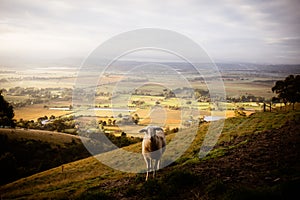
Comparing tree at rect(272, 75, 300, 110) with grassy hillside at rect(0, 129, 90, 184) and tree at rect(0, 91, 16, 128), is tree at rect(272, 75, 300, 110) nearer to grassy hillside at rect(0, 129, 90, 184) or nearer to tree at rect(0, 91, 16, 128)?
grassy hillside at rect(0, 129, 90, 184)

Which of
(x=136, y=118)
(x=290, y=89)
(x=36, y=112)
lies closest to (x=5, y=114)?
(x=36, y=112)

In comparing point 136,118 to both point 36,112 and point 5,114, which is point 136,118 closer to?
point 5,114

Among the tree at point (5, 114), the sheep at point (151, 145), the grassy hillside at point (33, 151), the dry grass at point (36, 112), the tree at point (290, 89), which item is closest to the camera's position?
the sheep at point (151, 145)

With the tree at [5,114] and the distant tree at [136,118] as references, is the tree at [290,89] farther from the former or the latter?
the tree at [5,114]

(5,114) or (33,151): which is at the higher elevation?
(5,114)

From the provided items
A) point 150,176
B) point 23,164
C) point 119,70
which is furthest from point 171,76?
point 23,164

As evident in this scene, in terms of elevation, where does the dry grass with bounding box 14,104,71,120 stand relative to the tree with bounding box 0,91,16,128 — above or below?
below

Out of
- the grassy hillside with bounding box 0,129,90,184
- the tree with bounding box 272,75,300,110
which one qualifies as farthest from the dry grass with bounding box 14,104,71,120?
the tree with bounding box 272,75,300,110

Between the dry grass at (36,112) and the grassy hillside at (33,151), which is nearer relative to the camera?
the grassy hillside at (33,151)

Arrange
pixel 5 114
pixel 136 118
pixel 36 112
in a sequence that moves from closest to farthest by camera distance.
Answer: pixel 136 118
pixel 5 114
pixel 36 112

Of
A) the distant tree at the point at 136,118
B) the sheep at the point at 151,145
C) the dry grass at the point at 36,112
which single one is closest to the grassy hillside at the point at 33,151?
the distant tree at the point at 136,118

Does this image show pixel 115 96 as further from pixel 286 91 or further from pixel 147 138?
pixel 286 91

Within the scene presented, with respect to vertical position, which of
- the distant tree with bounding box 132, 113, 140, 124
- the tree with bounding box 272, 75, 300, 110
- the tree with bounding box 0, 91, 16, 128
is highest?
the tree with bounding box 272, 75, 300, 110

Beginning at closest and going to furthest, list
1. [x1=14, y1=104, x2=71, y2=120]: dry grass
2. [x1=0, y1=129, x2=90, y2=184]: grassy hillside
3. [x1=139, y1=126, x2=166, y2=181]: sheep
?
[x1=139, y1=126, x2=166, y2=181]: sheep → [x1=0, y1=129, x2=90, y2=184]: grassy hillside → [x1=14, y1=104, x2=71, y2=120]: dry grass
